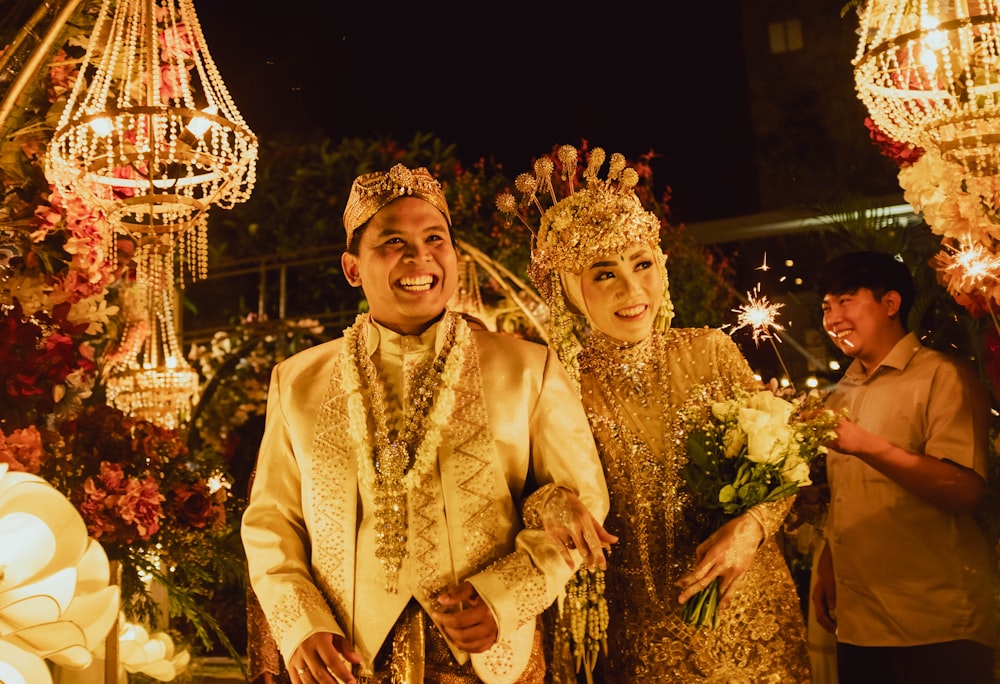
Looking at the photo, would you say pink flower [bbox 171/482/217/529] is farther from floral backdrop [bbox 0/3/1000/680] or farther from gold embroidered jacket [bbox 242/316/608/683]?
gold embroidered jacket [bbox 242/316/608/683]

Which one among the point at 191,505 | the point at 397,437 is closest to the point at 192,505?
the point at 191,505

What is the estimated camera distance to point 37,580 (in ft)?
6.41

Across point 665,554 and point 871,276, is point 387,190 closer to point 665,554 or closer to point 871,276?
point 665,554

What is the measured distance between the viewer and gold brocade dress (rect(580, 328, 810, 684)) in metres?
2.63

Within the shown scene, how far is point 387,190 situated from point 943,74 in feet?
6.04

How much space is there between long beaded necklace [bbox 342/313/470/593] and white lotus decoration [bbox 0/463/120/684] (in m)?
0.62

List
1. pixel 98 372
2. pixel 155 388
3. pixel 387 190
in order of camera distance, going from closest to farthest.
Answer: pixel 387 190 → pixel 98 372 → pixel 155 388

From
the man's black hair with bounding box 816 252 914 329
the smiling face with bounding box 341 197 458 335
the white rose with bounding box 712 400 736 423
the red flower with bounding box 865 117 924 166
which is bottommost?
the white rose with bounding box 712 400 736 423

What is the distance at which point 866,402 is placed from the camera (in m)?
3.43

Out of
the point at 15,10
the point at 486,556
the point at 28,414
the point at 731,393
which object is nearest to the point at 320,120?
the point at 15,10

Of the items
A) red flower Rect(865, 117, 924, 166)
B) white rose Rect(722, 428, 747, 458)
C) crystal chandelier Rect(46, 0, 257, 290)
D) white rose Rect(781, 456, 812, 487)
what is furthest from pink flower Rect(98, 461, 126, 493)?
red flower Rect(865, 117, 924, 166)

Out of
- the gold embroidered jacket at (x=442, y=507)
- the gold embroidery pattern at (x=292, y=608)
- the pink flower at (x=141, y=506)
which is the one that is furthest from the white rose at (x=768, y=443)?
the pink flower at (x=141, y=506)

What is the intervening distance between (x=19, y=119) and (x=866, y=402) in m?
2.98

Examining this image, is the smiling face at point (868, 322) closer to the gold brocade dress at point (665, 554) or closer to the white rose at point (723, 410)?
the gold brocade dress at point (665, 554)
